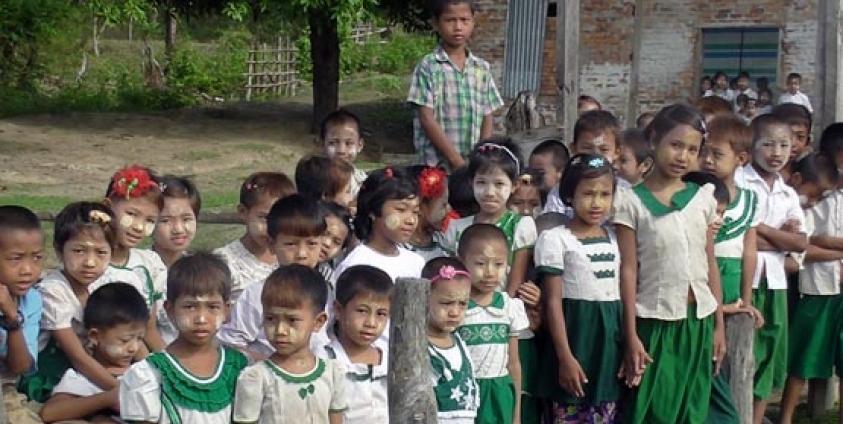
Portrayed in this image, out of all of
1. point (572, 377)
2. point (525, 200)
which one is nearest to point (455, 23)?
point (525, 200)

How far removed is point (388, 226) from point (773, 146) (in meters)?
2.17

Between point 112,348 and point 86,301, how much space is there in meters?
0.24

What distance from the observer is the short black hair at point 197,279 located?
4469 millimetres

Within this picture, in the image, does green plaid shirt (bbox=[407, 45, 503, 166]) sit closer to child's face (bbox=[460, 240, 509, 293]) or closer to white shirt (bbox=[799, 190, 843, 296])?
child's face (bbox=[460, 240, 509, 293])

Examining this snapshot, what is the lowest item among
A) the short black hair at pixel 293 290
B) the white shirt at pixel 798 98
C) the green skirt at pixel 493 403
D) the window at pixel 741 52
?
the green skirt at pixel 493 403

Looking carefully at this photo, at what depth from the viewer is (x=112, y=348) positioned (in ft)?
→ 15.6

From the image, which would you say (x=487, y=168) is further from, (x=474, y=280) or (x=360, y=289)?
(x=360, y=289)

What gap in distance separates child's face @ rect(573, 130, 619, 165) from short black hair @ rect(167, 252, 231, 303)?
2396 millimetres

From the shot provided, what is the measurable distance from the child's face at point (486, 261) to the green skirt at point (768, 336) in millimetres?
1785

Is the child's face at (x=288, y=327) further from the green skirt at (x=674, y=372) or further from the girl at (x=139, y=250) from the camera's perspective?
the green skirt at (x=674, y=372)

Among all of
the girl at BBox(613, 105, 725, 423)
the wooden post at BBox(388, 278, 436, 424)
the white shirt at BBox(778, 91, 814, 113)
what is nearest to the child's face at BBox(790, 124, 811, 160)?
the girl at BBox(613, 105, 725, 423)

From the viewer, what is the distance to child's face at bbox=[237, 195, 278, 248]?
546 cm

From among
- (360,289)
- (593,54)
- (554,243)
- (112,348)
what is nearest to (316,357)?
(360,289)

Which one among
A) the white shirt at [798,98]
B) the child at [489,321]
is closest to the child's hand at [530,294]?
the child at [489,321]
